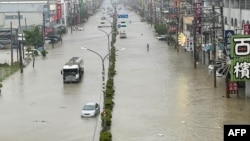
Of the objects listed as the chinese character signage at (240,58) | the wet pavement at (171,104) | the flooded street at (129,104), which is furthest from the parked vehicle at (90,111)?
the chinese character signage at (240,58)

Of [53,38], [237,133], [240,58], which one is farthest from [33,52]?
[237,133]

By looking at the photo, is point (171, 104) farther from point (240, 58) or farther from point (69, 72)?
point (69, 72)

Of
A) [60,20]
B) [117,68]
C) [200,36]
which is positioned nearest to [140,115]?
[117,68]

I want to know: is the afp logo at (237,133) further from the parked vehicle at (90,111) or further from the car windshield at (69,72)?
the car windshield at (69,72)

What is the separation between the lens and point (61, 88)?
3127 cm

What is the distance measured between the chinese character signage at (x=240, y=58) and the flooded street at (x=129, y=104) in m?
1.43

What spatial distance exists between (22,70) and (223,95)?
55.8 ft

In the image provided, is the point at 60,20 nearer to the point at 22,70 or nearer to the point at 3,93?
the point at 22,70

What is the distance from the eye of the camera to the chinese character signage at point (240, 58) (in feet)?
79.6

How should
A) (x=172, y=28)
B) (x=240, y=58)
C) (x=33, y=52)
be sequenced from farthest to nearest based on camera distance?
(x=172, y=28) < (x=33, y=52) < (x=240, y=58)

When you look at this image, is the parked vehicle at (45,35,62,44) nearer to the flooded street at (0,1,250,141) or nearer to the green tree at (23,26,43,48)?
the green tree at (23,26,43,48)

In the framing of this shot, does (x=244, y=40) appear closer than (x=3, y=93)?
Yes

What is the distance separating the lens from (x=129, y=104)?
26062mm

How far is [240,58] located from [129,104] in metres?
5.89
